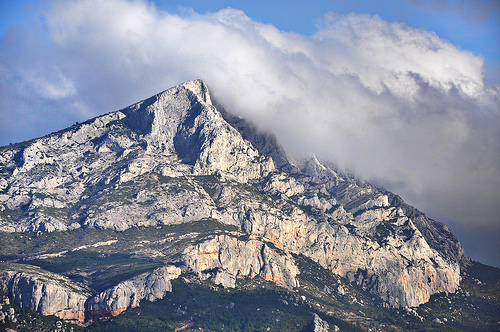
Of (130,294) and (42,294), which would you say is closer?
(42,294)

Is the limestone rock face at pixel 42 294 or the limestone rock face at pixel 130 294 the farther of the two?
the limestone rock face at pixel 130 294

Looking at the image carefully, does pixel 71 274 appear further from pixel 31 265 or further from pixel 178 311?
pixel 178 311

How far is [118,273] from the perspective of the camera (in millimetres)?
198125

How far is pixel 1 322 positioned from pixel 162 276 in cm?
4788

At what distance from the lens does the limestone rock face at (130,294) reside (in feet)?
601

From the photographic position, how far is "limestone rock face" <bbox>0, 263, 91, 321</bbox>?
178000 mm

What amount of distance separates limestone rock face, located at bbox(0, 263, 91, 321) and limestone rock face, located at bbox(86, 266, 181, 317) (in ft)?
13.2

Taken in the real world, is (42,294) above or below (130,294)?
below

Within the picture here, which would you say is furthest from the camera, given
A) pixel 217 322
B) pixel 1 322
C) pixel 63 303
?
pixel 217 322

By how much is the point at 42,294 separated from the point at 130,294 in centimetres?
2429

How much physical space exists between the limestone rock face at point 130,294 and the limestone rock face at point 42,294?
4.02 metres

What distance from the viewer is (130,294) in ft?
620

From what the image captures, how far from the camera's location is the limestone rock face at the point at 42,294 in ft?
584

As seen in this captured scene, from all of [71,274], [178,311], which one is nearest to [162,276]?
[178,311]
